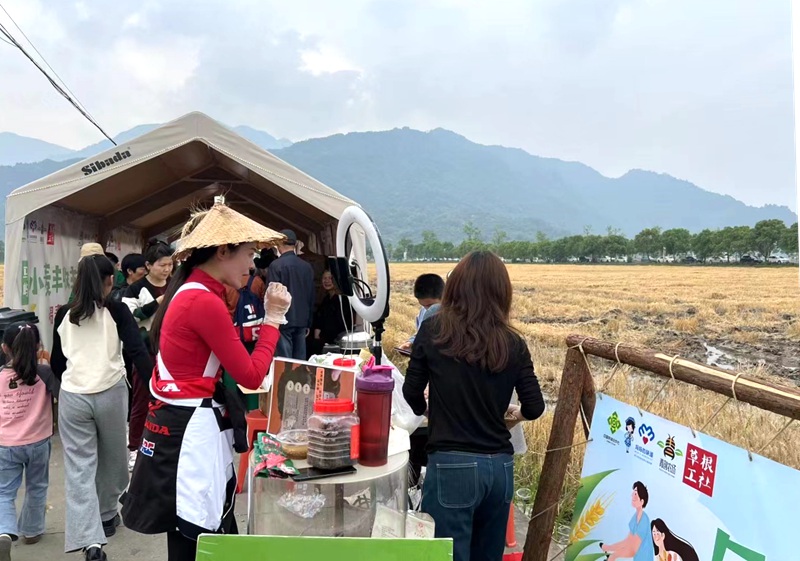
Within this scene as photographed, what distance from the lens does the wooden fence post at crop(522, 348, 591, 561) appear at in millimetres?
2719

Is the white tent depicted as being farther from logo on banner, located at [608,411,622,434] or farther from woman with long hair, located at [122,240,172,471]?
logo on banner, located at [608,411,622,434]

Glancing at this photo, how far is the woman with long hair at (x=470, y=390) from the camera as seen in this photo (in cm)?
223

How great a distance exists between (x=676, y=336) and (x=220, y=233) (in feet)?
62.2

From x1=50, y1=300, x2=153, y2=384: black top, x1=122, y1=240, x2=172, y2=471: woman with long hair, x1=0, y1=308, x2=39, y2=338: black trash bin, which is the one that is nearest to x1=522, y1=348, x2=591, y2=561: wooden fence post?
x1=50, y1=300, x2=153, y2=384: black top

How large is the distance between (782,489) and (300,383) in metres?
1.87

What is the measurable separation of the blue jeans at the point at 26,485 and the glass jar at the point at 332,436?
81.5 inches

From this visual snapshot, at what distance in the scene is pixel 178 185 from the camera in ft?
27.8

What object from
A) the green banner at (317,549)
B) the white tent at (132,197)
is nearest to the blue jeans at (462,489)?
the green banner at (317,549)

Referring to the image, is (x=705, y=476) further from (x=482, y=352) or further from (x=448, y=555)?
(x=448, y=555)

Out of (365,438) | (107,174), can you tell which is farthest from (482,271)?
(107,174)

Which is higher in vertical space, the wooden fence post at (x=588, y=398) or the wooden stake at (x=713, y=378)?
the wooden stake at (x=713, y=378)

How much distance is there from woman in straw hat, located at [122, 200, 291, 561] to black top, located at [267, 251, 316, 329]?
12.0 ft

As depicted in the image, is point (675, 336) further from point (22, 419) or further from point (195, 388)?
point (195, 388)

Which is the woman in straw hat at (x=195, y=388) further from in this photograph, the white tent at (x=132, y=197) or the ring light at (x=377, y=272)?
the white tent at (x=132, y=197)
